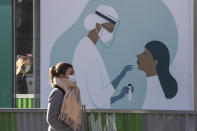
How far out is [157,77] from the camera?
823 centimetres

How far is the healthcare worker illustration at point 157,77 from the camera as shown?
8.20m

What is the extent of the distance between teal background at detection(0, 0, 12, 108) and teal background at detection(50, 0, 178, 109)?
1341mm

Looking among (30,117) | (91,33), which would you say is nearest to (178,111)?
(91,33)

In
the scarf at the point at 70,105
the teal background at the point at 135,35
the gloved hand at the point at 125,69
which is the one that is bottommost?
the scarf at the point at 70,105

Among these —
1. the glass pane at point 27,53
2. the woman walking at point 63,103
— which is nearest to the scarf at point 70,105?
the woman walking at point 63,103

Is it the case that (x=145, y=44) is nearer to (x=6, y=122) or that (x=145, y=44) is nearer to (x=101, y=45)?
(x=101, y=45)

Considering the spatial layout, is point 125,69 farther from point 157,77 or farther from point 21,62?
point 21,62

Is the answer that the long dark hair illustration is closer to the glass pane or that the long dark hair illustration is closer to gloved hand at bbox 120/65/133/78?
gloved hand at bbox 120/65/133/78

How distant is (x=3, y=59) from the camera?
A: 352 inches

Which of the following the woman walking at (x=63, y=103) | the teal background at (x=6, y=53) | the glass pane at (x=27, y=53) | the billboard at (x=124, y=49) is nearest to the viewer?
the woman walking at (x=63, y=103)

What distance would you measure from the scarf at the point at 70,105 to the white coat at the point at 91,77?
1.73 m

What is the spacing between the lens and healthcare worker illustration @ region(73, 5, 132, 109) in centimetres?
841

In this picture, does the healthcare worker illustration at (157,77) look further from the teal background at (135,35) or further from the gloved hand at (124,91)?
the gloved hand at (124,91)

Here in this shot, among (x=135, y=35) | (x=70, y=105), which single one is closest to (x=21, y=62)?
(x=135, y=35)
